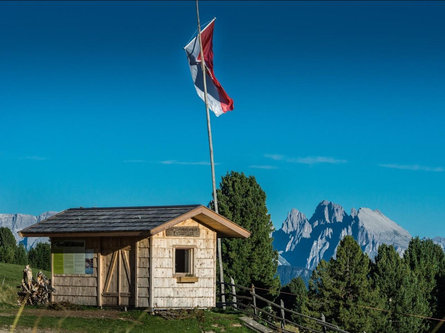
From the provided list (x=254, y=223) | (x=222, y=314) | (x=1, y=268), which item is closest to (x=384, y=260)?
(x=254, y=223)

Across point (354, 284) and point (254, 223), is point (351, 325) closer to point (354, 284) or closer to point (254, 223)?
point (354, 284)

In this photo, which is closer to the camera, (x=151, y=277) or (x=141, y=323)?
(x=141, y=323)

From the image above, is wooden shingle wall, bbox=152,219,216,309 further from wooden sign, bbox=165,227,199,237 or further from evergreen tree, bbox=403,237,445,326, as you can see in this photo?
evergreen tree, bbox=403,237,445,326

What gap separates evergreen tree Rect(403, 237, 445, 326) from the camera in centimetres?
7225

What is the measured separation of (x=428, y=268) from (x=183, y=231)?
51701 mm

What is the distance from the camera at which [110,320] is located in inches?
1041

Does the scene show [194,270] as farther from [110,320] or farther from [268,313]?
[110,320]

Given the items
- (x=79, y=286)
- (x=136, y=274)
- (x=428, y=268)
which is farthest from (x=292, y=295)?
(x=136, y=274)

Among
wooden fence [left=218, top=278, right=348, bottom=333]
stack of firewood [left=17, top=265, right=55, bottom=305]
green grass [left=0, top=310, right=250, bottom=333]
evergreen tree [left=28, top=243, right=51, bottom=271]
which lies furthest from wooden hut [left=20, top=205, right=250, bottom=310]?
evergreen tree [left=28, top=243, right=51, bottom=271]

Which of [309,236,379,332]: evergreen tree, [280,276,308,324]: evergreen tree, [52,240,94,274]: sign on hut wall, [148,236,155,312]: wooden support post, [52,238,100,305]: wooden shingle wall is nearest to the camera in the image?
[148,236,155,312]: wooden support post

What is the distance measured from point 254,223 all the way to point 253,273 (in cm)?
400

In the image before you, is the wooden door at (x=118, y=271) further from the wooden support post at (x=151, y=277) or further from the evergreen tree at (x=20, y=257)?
the evergreen tree at (x=20, y=257)

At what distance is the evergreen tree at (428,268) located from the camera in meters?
72.2

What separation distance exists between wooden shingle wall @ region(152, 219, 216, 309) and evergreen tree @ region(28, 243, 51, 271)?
55.6m
